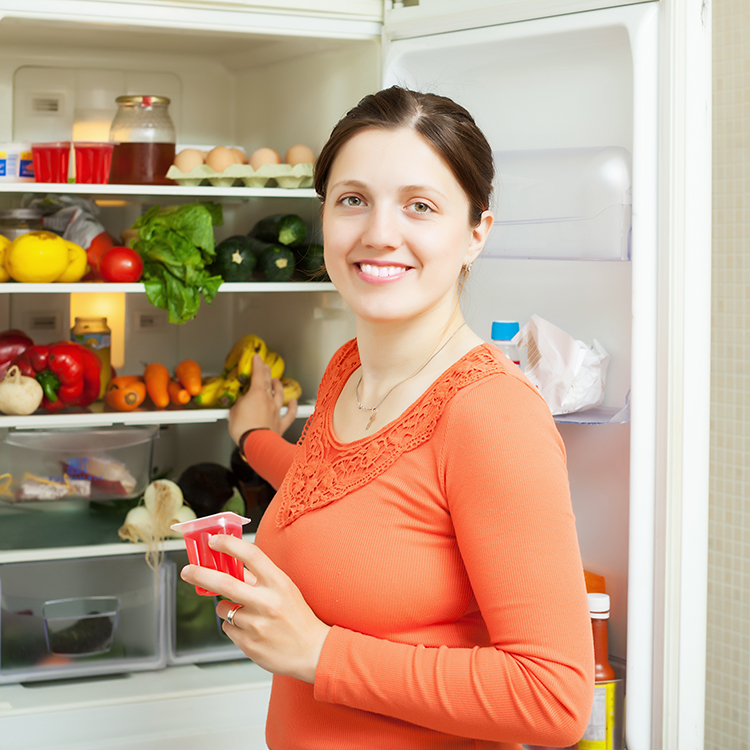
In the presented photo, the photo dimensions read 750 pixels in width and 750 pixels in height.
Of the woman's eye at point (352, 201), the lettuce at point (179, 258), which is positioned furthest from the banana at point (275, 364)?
the woman's eye at point (352, 201)

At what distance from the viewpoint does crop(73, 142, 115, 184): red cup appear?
165cm

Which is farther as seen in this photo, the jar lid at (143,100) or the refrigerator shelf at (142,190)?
the jar lid at (143,100)

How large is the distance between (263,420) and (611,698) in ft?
2.65

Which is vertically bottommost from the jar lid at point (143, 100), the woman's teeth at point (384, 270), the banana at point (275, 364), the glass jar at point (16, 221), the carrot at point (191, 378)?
the carrot at point (191, 378)

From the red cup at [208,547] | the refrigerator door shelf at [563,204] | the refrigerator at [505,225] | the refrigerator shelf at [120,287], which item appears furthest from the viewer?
the refrigerator shelf at [120,287]

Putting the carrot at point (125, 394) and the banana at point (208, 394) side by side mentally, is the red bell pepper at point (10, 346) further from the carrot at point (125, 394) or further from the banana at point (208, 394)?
the banana at point (208, 394)

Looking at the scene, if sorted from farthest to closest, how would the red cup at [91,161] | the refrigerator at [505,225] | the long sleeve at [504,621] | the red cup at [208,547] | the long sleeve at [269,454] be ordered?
1. the red cup at [91,161]
2. the long sleeve at [269,454]
3. the refrigerator at [505,225]
4. the red cup at [208,547]
5. the long sleeve at [504,621]

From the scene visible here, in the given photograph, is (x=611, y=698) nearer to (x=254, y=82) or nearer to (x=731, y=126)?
(x=731, y=126)

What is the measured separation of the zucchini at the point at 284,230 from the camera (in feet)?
5.92

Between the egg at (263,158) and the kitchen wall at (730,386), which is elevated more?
the egg at (263,158)

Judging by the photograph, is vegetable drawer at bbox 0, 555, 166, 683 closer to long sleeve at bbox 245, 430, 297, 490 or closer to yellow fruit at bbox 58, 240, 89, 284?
long sleeve at bbox 245, 430, 297, 490

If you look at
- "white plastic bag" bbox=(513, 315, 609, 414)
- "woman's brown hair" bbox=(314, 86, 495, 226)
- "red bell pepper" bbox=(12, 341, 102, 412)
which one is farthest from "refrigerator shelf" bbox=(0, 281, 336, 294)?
"woman's brown hair" bbox=(314, 86, 495, 226)

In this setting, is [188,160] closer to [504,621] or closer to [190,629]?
[190,629]

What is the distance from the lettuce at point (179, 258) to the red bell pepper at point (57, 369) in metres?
0.19
